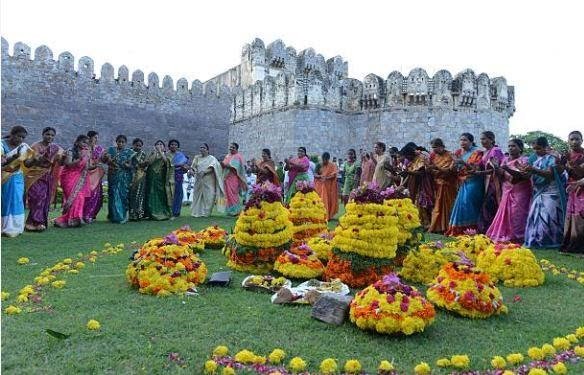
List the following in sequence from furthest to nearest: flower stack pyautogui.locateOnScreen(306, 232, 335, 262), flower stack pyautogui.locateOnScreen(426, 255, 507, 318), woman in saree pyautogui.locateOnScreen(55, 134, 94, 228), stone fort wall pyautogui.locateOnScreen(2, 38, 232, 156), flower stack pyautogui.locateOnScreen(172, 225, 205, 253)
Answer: stone fort wall pyautogui.locateOnScreen(2, 38, 232, 156) < woman in saree pyautogui.locateOnScreen(55, 134, 94, 228) < flower stack pyautogui.locateOnScreen(172, 225, 205, 253) < flower stack pyautogui.locateOnScreen(306, 232, 335, 262) < flower stack pyautogui.locateOnScreen(426, 255, 507, 318)

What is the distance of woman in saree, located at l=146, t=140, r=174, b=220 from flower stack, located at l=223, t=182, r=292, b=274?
6.57 metres

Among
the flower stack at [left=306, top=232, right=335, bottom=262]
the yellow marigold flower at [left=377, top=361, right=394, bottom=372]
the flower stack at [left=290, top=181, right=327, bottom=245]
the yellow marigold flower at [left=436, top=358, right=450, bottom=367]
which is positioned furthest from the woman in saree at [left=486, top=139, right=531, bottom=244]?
the yellow marigold flower at [left=377, top=361, right=394, bottom=372]

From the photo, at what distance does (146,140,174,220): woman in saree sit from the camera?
1270cm

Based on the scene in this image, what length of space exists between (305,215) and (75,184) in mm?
5848

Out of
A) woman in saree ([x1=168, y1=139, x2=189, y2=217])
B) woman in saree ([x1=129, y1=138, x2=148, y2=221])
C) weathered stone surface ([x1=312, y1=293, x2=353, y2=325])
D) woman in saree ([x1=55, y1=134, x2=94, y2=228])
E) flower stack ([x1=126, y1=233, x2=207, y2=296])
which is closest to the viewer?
weathered stone surface ([x1=312, y1=293, x2=353, y2=325])

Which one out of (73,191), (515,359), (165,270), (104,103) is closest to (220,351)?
(165,270)

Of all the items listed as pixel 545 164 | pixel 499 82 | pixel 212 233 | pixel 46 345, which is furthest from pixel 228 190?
pixel 499 82

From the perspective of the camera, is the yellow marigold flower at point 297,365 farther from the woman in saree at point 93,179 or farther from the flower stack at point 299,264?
the woman in saree at point 93,179

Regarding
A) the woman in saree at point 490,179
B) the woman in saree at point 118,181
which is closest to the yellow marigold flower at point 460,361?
the woman in saree at point 490,179

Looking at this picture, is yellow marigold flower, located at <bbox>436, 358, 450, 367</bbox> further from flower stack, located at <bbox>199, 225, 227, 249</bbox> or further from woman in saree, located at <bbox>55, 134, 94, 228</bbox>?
woman in saree, located at <bbox>55, 134, 94, 228</bbox>

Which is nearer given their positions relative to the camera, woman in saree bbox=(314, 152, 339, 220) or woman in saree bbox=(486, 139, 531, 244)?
woman in saree bbox=(486, 139, 531, 244)

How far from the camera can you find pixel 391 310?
160 inches

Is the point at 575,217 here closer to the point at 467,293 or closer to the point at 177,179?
the point at 467,293

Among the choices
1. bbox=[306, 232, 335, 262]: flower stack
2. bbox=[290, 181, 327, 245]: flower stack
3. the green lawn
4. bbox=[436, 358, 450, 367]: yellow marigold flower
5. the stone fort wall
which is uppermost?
the stone fort wall
